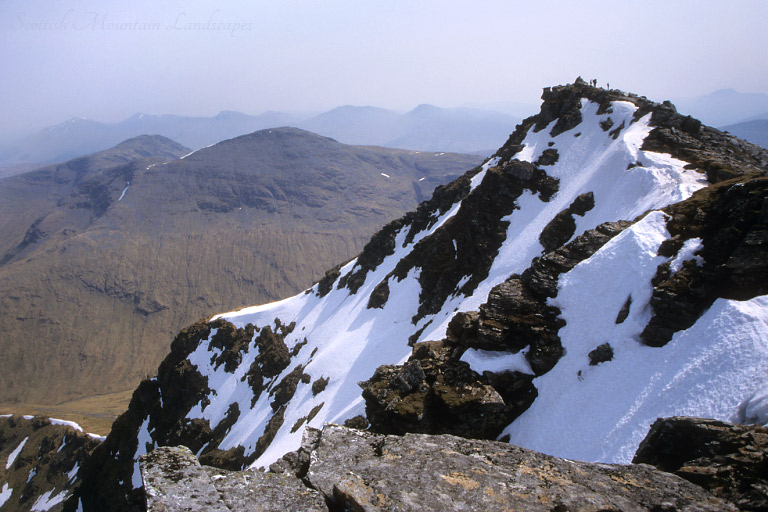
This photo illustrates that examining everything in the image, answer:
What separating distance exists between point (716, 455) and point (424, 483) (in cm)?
789

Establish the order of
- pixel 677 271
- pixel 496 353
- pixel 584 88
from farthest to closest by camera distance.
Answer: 1. pixel 584 88
2. pixel 496 353
3. pixel 677 271

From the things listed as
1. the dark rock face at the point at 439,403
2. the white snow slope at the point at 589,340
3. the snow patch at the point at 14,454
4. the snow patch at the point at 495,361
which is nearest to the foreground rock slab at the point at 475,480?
the white snow slope at the point at 589,340

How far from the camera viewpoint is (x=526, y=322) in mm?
22859

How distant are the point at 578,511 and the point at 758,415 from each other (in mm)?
8711

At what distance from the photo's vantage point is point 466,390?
2038 cm

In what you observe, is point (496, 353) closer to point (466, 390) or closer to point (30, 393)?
point (466, 390)

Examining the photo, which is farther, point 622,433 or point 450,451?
point 622,433

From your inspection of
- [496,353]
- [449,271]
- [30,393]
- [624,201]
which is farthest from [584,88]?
[30,393]

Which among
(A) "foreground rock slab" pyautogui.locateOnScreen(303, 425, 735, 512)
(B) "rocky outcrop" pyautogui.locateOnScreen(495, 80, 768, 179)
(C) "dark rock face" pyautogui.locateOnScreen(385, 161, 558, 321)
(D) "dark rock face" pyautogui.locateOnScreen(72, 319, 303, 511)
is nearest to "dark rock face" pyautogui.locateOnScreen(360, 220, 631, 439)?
(A) "foreground rock slab" pyautogui.locateOnScreen(303, 425, 735, 512)

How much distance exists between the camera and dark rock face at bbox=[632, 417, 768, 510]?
841 centimetres

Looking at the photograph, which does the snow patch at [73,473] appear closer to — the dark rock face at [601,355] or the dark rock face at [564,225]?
the dark rock face at [564,225]

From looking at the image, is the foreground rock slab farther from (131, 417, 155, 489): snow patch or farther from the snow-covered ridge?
(131, 417, 155, 489): snow patch

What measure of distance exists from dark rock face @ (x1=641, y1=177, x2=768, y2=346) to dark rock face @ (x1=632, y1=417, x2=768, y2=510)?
29.5 ft

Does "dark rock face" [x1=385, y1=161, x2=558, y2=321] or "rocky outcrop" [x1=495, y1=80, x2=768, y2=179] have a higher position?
"rocky outcrop" [x1=495, y1=80, x2=768, y2=179]
